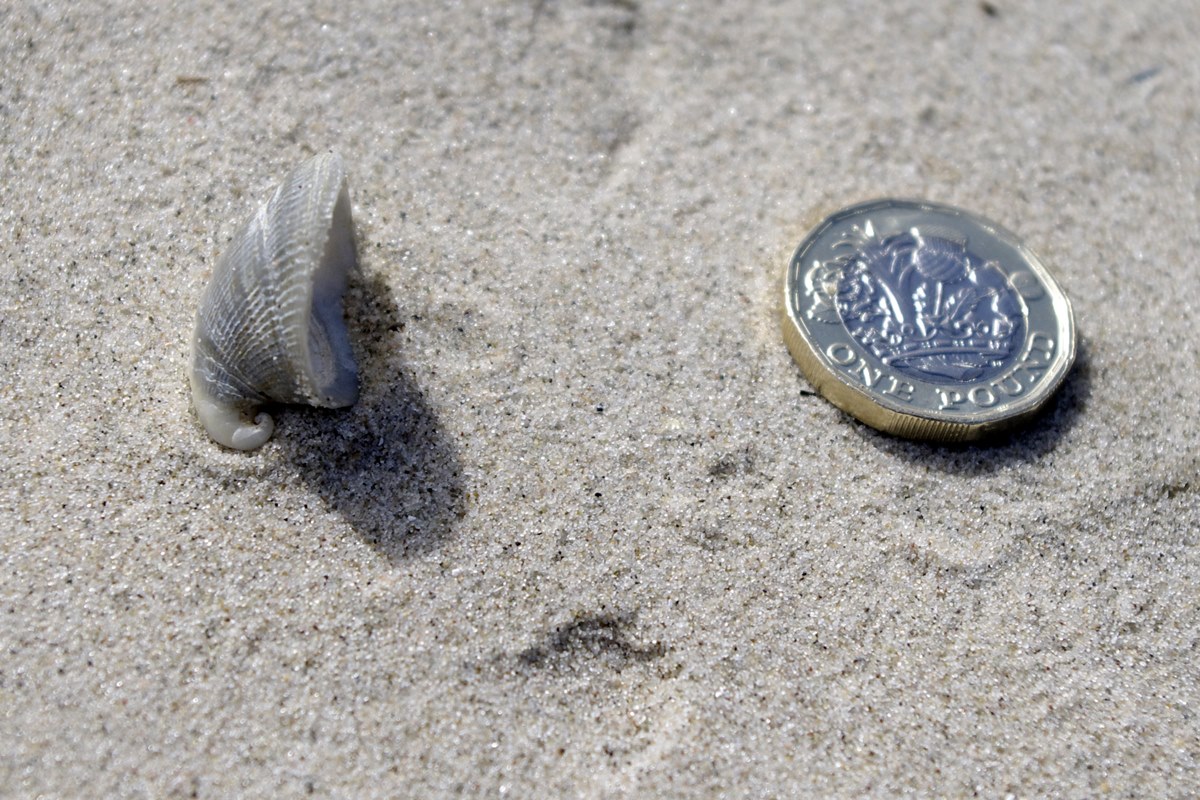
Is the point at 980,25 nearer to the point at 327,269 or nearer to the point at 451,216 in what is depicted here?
the point at 451,216

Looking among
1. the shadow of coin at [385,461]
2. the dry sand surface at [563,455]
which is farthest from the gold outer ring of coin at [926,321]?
the shadow of coin at [385,461]

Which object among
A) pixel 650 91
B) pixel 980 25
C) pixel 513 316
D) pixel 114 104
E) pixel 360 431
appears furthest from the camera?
pixel 980 25

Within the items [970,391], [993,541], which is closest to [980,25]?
[970,391]

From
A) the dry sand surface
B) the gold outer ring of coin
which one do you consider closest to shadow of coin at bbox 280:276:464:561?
the dry sand surface

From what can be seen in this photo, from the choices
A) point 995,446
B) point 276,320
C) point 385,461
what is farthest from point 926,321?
point 276,320

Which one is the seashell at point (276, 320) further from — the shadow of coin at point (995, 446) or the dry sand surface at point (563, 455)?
the shadow of coin at point (995, 446)

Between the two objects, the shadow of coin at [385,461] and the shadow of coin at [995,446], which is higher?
the shadow of coin at [385,461]

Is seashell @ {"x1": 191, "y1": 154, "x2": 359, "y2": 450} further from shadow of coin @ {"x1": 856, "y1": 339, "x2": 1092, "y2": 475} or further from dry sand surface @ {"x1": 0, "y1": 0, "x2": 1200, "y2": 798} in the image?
shadow of coin @ {"x1": 856, "y1": 339, "x2": 1092, "y2": 475}
